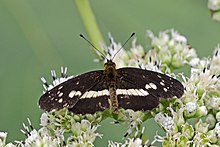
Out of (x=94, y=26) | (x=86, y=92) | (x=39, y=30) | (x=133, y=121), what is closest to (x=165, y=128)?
(x=133, y=121)

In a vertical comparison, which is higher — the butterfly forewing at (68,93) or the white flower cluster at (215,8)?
the white flower cluster at (215,8)

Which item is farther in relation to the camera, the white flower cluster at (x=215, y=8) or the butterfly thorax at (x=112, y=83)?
the white flower cluster at (x=215, y=8)

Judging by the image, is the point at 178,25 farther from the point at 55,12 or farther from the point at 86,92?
the point at 86,92

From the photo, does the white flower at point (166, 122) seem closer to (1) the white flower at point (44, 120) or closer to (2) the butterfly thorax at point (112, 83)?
(2) the butterfly thorax at point (112, 83)

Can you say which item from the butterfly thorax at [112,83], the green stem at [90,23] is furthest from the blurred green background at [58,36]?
the butterfly thorax at [112,83]

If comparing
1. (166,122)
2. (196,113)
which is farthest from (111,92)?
(196,113)

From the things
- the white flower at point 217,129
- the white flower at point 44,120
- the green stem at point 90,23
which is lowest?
the white flower at point 217,129

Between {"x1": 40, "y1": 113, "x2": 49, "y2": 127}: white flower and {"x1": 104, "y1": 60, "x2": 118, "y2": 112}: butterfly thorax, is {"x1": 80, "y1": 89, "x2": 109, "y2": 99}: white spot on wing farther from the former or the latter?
{"x1": 40, "y1": 113, "x2": 49, "y2": 127}: white flower

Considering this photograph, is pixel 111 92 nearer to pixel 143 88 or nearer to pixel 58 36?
pixel 143 88

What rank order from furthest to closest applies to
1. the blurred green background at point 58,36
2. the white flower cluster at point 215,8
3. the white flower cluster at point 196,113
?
the blurred green background at point 58,36 → the white flower cluster at point 215,8 → the white flower cluster at point 196,113
